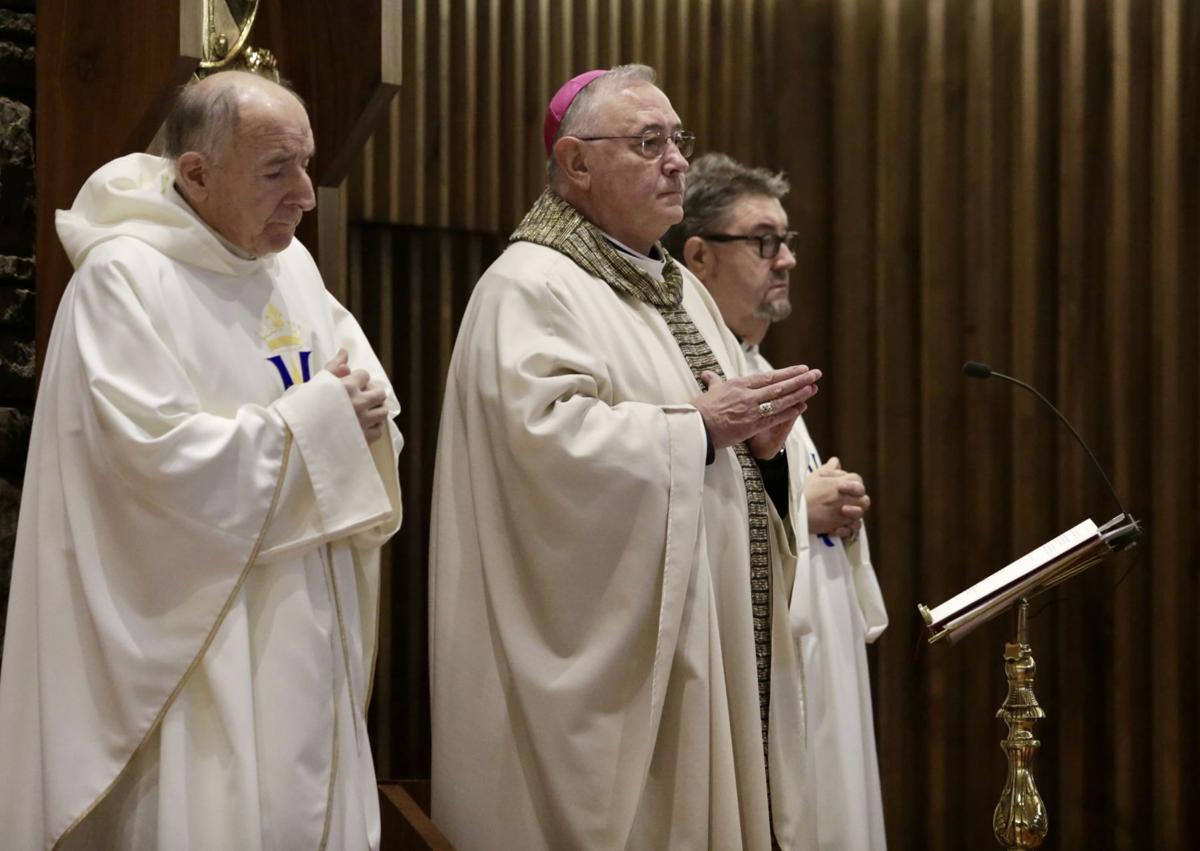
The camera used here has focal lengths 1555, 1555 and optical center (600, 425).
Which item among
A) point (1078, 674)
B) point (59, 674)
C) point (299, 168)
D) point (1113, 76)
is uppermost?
point (1113, 76)

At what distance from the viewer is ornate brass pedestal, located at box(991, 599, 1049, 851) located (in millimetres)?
3305

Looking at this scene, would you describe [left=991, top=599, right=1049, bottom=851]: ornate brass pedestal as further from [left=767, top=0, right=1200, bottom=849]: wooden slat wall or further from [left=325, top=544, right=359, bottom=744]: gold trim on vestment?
[left=767, top=0, right=1200, bottom=849]: wooden slat wall

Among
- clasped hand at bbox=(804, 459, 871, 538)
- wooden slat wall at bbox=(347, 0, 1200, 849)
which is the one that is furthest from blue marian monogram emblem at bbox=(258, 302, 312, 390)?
wooden slat wall at bbox=(347, 0, 1200, 849)

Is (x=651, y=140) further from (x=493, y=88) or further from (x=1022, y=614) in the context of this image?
(x=493, y=88)

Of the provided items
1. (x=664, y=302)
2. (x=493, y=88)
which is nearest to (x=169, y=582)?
(x=664, y=302)

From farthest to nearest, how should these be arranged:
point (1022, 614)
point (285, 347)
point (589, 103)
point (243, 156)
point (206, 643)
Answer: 1. point (589, 103)
2. point (1022, 614)
3. point (285, 347)
4. point (243, 156)
5. point (206, 643)

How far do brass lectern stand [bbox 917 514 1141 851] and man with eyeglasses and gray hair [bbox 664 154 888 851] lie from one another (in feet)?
1.61

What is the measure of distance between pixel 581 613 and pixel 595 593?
0.16ft

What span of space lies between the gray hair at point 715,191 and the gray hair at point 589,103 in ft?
2.95

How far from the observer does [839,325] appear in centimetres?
528

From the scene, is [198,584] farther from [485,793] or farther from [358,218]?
[358,218]

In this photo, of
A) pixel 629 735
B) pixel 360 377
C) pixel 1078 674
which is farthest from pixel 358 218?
pixel 1078 674

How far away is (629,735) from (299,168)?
1.26 m

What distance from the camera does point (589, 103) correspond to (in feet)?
11.5
